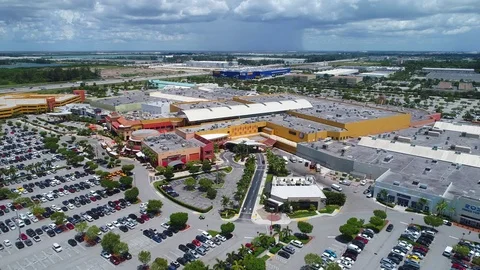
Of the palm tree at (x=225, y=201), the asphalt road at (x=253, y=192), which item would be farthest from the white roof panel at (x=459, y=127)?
the palm tree at (x=225, y=201)

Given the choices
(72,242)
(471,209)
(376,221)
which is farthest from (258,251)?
(471,209)

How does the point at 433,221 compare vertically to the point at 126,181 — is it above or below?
above

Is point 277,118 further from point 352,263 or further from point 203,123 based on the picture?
point 352,263

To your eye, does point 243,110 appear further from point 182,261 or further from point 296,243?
point 182,261

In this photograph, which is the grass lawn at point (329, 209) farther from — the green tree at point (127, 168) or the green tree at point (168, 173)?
the green tree at point (127, 168)

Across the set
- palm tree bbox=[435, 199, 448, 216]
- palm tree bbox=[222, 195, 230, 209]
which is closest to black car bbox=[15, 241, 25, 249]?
palm tree bbox=[222, 195, 230, 209]

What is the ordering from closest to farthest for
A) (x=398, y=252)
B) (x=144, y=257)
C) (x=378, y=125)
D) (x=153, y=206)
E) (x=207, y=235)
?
(x=144, y=257)
(x=398, y=252)
(x=207, y=235)
(x=153, y=206)
(x=378, y=125)
